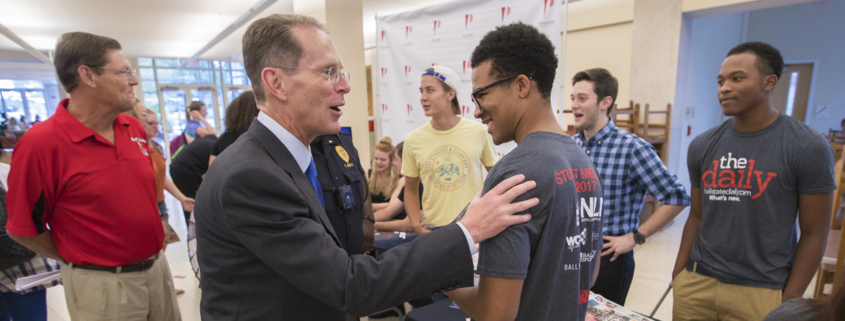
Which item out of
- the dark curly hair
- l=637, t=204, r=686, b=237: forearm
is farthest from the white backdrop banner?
the dark curly hair

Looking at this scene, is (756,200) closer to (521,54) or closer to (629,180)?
(629,180)

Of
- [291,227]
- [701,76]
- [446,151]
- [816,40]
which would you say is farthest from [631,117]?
[816,40]

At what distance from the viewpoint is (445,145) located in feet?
7.72

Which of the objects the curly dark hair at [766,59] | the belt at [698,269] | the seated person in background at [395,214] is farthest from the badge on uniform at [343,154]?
the curly dark hair at [766,59]

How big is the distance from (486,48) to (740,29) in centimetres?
994

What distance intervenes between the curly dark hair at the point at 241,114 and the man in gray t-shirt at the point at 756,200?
8.44 ft

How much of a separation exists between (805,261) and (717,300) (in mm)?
352

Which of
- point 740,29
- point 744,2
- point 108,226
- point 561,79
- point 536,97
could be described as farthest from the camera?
point 740,29

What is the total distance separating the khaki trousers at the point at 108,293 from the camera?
161 cm

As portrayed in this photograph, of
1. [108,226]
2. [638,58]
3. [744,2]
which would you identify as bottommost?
[108,226]

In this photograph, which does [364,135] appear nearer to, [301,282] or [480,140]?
[480,140]

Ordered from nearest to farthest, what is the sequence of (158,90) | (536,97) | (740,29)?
(536,97) < (740,29) < (158,90)

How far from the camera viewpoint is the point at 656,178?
1870 mm

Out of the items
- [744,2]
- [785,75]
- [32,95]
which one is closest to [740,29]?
[785,75]
